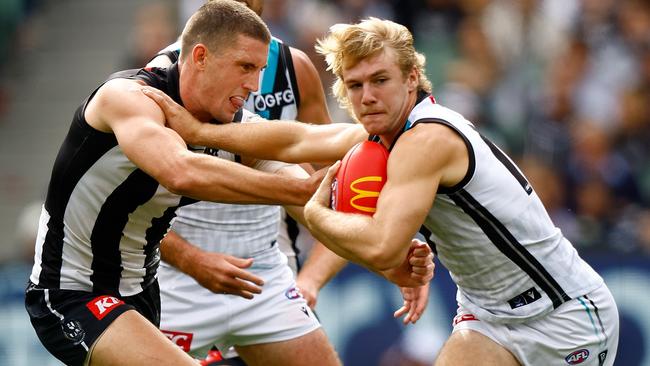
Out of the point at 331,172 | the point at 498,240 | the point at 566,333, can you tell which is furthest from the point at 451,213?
the point at 566,333

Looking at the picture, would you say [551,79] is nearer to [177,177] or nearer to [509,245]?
[509,245]

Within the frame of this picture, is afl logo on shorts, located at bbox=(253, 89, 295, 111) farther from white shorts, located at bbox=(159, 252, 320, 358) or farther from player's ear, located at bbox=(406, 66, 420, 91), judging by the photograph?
player's ear, located at bbox=(406, 66, 420, 91)

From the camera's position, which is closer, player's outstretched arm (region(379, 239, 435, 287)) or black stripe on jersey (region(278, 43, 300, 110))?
player's outstretched arm (region(379, 239, 435, 287))

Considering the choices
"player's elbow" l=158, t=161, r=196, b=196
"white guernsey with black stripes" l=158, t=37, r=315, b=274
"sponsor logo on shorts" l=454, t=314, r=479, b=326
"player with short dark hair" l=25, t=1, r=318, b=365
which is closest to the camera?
"player's elbow" l=158, t=161, r=196, b=196

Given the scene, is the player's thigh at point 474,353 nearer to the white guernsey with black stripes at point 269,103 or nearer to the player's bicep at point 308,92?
the white guernsey with black stripes at point 269,103

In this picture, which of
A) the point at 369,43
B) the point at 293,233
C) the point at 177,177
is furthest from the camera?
the point at 293,233

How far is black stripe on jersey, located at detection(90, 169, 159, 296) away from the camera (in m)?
5.98

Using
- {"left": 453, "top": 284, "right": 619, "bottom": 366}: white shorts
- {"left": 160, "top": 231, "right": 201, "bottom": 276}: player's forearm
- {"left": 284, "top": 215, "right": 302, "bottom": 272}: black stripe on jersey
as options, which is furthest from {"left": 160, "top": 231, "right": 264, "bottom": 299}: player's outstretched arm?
{"left": 453, "top": 284, "right": 619, "bottom": 366}: white shorts

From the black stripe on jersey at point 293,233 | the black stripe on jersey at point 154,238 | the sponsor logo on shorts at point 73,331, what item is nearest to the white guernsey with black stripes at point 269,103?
the black stripe on jersey at point 293,233

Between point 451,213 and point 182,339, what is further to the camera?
point 182,339

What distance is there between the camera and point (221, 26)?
5.99 meters

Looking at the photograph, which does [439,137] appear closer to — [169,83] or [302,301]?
[169,83]

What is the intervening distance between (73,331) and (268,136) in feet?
4.68

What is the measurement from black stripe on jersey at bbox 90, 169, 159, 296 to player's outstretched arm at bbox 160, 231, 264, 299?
A: 2.46 feet
